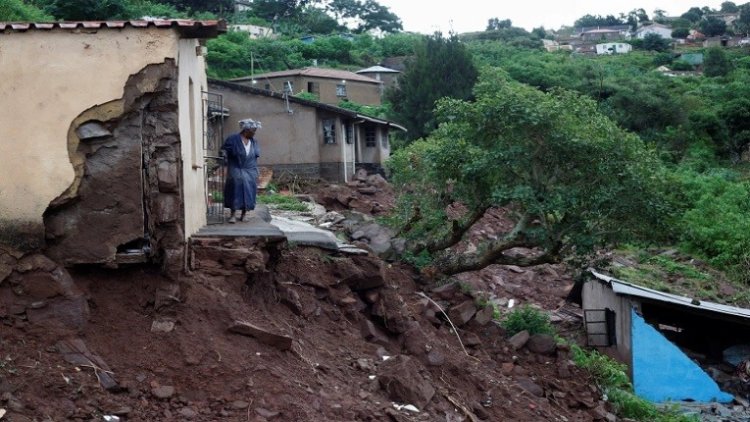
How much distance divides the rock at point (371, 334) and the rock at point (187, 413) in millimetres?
4046

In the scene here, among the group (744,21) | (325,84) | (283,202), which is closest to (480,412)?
(283,202)

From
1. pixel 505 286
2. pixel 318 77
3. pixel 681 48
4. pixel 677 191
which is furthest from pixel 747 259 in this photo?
pixel 681 48

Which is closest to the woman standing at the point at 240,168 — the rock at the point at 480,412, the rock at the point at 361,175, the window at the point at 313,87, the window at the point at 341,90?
the rock at the point at 480,412

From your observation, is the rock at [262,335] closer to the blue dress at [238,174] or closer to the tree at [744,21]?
the blue dress at [238,174]

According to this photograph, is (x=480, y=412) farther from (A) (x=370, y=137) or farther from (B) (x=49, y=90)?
(A) (x=370, y=137)

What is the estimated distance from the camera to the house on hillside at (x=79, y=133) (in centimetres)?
907

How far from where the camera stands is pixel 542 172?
52.6 feet

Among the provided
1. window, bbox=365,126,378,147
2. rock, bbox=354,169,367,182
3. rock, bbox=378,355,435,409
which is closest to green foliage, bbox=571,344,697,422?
rock, bbox=378,355,435,409

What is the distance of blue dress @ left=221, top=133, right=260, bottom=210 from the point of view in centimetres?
1260

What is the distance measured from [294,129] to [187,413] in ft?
75.1

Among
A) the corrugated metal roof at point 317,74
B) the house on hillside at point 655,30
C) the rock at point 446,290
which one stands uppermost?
the house on hillside at point 655,30

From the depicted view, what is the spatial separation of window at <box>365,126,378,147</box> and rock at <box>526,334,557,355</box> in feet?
65.1

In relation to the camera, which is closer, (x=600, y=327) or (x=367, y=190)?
(x=600, y=327)

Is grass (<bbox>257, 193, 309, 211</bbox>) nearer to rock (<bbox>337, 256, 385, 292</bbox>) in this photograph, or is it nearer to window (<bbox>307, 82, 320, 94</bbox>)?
rock (<bbox>337, 256, 385, 292</bbox>)
